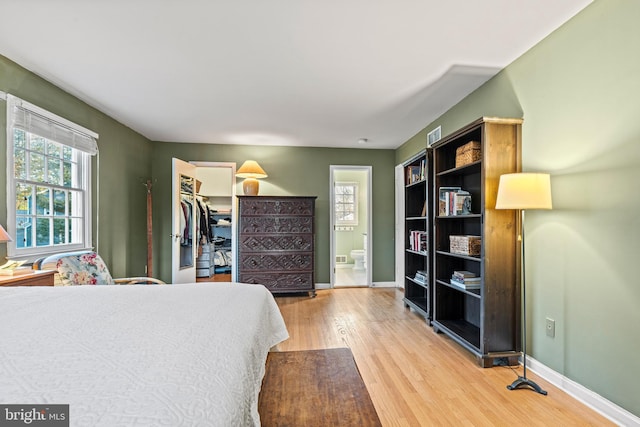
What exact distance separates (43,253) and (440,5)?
381 cm

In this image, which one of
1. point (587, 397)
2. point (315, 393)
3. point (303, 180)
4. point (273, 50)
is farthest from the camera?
point (303, 180)

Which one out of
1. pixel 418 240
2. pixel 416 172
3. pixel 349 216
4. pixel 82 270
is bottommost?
pixel 82 270

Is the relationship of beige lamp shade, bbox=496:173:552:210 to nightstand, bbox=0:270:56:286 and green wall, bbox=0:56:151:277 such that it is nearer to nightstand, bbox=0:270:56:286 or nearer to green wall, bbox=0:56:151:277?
nightstand, bbox=0:270:56:286

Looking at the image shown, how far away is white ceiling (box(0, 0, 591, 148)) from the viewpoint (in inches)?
73.9

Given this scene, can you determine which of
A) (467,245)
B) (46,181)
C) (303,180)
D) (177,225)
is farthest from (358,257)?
(46,181)

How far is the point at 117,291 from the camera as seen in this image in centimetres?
163

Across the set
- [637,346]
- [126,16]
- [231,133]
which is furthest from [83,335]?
[231,133]

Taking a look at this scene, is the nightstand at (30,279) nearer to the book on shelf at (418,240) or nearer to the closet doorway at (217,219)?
the closet doorway at (217,219)

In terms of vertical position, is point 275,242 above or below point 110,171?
below

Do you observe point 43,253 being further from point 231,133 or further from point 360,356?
point 360,356

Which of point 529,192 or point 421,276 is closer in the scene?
point 529,192

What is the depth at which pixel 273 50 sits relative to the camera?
2311 millimetres

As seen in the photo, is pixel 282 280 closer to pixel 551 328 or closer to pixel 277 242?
pixel 277 242

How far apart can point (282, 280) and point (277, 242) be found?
575 millimetres
